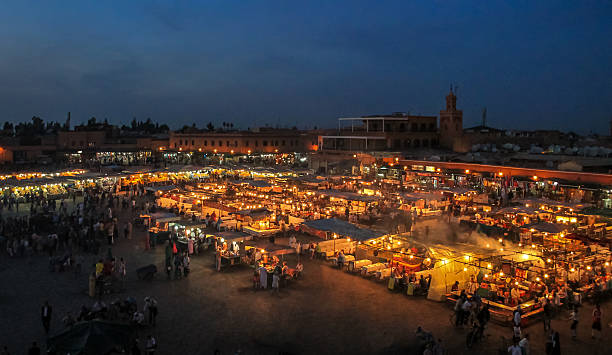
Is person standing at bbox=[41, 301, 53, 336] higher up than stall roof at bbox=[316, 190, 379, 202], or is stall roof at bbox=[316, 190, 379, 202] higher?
stall roof at bbox=[316, 190, 379, 202]

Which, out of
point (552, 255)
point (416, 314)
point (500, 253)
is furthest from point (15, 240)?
point (552, 255)

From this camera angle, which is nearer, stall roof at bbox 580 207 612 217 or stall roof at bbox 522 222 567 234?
stall roof at bbox 522 222 567 234

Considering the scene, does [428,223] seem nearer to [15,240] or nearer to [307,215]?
[307,215]

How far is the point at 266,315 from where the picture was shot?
10.8m

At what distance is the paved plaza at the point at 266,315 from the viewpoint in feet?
30.6

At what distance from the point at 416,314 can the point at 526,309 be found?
2.52 meters

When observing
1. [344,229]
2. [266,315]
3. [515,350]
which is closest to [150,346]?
[266,315]

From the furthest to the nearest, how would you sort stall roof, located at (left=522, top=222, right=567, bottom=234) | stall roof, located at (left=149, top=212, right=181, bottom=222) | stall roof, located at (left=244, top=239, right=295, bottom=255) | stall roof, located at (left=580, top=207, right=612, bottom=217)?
stall roof, located at (left=149, top=212, right=181, bottom=222) → stall roof, located at (left=580, top=207, right=612, bottom=217) → stall roof, located at (left=522, top=222, right=567, bottom=234) → stall roof, located at (left=244, top=239, right=295, bottom=255)

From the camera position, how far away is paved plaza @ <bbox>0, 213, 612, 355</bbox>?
932 centimetres

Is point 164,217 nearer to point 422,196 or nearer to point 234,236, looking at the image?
point 234,236

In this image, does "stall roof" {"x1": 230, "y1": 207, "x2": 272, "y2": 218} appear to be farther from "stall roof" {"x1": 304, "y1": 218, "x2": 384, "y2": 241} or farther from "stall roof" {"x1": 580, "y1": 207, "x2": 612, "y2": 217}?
"stall roof" {"x1": 580, "y1": 207, "x2": 612, "y2": 217}

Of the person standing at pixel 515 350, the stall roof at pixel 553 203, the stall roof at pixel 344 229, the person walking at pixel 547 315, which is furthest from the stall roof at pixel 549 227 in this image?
the person standing at pixel 515 350

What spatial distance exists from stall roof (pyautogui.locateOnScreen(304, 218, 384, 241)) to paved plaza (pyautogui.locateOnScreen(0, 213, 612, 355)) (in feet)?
4.19

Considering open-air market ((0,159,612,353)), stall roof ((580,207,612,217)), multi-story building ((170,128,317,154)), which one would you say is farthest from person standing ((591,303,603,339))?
multi-story building ((170,128,317,154))
